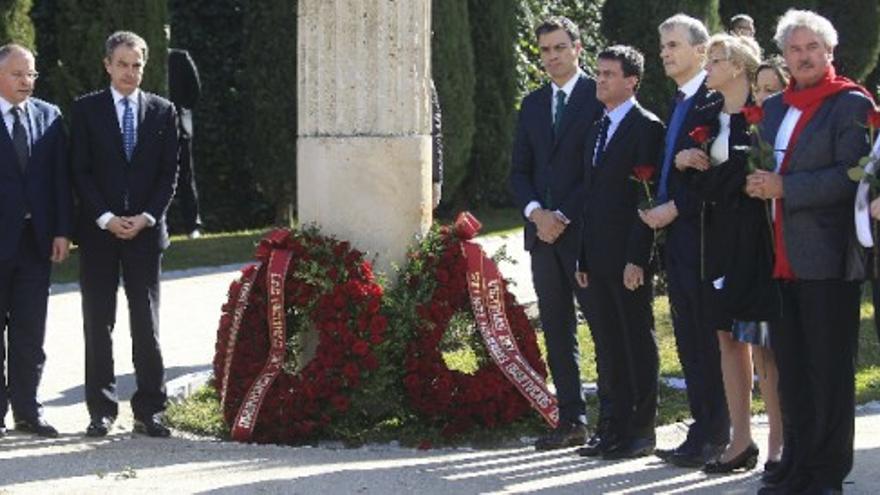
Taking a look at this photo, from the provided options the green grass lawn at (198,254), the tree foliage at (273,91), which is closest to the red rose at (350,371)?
the green grass lawn at (198,254)

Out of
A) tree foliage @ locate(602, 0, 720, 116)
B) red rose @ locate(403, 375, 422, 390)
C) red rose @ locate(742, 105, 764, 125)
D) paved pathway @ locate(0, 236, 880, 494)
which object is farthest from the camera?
tree foliage @ locate(602, 0, 720, 116)

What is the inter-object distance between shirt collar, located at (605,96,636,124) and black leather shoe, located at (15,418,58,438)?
A: 3165 mm

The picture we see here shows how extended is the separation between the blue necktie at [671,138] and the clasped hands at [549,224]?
0.60 metres

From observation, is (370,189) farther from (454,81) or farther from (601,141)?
(454,81)

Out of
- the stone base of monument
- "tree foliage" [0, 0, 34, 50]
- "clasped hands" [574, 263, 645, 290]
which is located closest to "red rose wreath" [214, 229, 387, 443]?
the stone base of monument

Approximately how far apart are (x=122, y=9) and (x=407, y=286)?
8.30 m

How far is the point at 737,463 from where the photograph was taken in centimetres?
764

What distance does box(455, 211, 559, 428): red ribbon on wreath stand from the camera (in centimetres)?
881

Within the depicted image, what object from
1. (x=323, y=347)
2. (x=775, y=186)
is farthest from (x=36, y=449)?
(x=775, y=186)

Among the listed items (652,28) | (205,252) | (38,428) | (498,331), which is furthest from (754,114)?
(652,28)

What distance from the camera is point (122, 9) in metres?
16.4

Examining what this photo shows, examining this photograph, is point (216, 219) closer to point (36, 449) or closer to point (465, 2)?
point (465, 2)

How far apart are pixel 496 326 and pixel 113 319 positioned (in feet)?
6.42

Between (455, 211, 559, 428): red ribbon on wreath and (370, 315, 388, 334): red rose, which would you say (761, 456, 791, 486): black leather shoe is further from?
(370, 315, 388, 334): red rose
